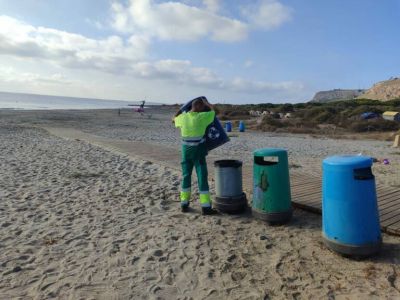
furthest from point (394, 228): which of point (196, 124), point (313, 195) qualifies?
point (196, 124)

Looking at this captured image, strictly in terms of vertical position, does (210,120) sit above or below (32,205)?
above

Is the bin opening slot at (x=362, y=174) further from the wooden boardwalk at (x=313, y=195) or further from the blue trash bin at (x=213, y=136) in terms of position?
the blue trash bin at (x=213, y=136)

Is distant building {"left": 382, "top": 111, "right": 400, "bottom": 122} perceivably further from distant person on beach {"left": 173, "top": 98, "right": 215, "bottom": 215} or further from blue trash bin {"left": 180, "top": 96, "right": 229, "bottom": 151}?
distant person on beach {"left": 173, "top": 98, "right": 215, "bottom": 215}

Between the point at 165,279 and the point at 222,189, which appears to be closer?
the point at 165,279

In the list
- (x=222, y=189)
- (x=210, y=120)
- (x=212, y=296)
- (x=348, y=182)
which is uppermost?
(x=210, y=120)

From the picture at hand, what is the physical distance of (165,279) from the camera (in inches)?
149

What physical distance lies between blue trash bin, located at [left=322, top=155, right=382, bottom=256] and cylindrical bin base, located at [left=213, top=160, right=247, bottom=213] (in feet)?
5.81

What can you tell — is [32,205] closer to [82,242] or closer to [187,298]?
[82,242]

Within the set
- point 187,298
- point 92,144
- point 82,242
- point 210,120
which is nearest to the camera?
point 187,298

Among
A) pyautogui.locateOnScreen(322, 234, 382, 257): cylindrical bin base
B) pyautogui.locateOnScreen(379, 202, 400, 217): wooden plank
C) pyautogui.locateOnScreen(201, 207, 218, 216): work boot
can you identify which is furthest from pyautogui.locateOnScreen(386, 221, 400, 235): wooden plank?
pyautogui.locateOnScreen(201, 207, 218, 216): work boot

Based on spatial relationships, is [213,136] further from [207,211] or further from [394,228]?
[394,228]

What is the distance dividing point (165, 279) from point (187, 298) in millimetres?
405

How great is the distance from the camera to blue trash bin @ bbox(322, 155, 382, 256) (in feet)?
13.0

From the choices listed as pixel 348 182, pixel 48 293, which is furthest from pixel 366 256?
pixel 48 293
